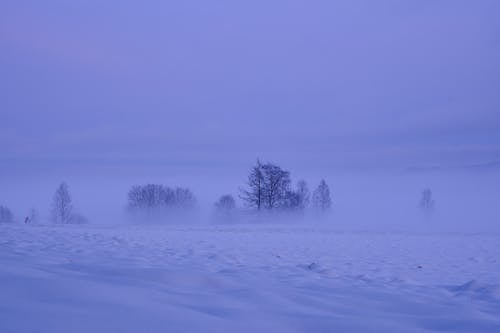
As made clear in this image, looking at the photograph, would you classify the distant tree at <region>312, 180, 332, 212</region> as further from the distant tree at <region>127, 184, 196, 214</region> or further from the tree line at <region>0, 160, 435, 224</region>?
the distant tree at <region>127, 184, 196, 214</region>

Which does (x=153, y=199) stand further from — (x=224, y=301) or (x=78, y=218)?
(x=224, y=301)

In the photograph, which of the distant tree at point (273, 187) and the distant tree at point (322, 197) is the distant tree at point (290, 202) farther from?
the distant tree at point (322, 197)

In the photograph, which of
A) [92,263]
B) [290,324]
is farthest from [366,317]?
[92,263]

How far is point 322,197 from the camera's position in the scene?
62562mm

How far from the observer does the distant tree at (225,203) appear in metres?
58.7

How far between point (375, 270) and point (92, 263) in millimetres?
4815

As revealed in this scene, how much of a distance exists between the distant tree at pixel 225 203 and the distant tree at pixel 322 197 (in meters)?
12.5

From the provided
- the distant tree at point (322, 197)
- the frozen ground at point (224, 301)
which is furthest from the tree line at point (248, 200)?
the frozen ground at point (224, 301)

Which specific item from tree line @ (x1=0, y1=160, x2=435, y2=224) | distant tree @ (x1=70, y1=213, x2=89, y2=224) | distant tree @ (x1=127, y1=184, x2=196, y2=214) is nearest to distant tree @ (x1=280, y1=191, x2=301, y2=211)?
tree line @ (x1=0, y1=160, x2=435, y2=224)

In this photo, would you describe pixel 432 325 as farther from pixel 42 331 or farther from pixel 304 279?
pixel 42 331

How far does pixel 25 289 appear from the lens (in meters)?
3.29

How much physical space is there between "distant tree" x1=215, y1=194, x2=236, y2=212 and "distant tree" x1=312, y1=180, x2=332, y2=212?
12518 millimetres

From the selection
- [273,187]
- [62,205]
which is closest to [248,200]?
[273,187]

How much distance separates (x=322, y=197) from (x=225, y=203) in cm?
1490
